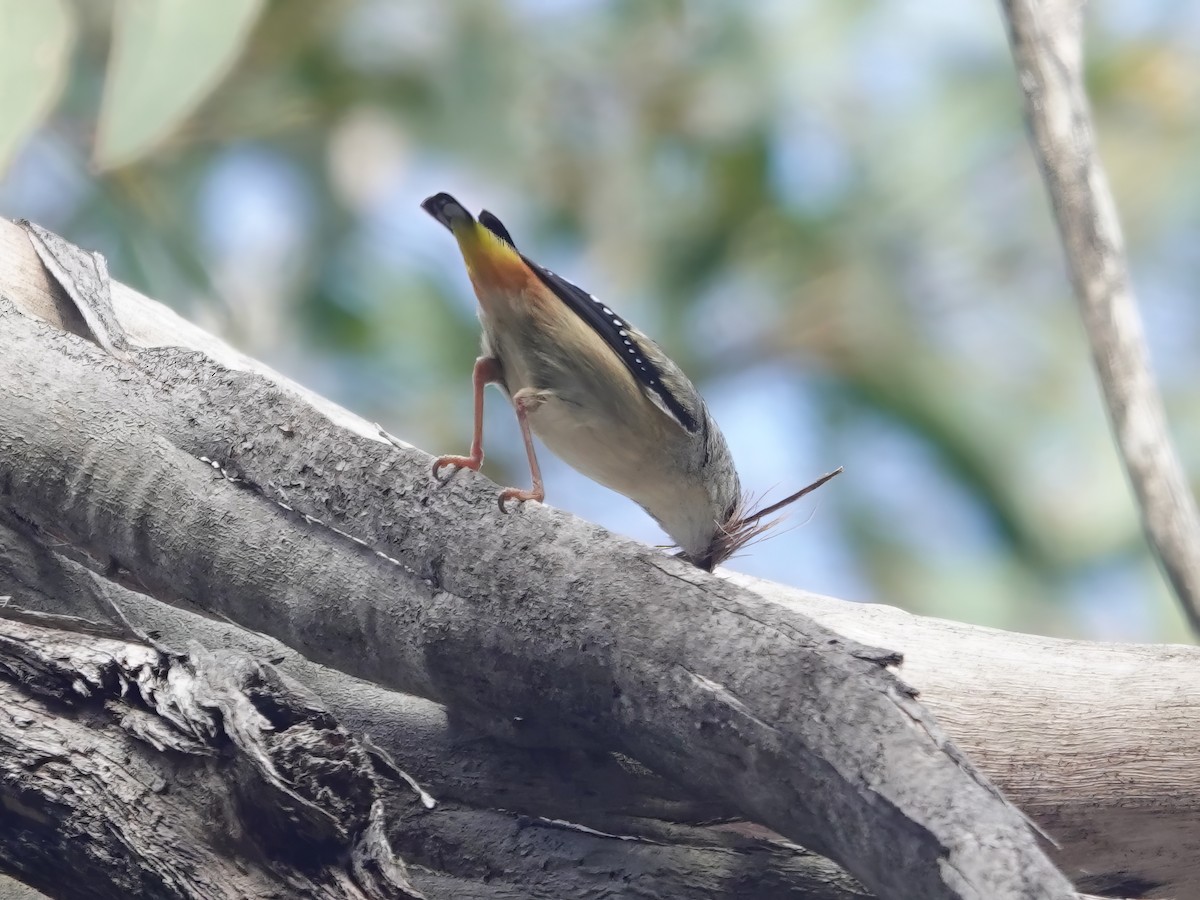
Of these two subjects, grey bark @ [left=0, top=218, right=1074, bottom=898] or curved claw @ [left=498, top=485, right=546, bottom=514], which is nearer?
grey bark @ [left=0, top=218, right=1074, bottom=898]

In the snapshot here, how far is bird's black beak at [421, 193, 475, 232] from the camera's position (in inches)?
139

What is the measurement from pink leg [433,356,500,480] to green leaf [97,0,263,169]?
129 centimetres

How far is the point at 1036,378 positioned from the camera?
12539 millimetres

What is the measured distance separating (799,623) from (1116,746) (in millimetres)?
1320

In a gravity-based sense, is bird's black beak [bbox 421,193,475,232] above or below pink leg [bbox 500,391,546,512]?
above

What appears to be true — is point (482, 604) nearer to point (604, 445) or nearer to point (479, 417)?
point (479, 417)

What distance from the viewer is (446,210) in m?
3.58

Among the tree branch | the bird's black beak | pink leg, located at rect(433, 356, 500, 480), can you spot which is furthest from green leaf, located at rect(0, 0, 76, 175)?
the tree branch

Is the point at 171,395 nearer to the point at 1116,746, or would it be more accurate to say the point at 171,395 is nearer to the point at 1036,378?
the point at 1116,746

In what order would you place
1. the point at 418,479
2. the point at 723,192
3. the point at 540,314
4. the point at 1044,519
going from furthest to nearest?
the point at 1044,519 < the point at 723,192 < the point at 540,314 < the point at 418,479

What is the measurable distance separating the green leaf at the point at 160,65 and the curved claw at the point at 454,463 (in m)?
1.53

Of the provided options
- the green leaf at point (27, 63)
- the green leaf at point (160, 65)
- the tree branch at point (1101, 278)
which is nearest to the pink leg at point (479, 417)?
the green leaf at point (160, 65)

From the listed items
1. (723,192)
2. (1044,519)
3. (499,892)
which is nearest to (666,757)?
(499,892)

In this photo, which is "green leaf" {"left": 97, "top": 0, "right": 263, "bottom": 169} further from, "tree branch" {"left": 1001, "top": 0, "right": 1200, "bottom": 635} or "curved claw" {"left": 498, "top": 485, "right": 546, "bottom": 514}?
"tree branch" {"left": 1001, "top": 0, "right": 1200, "bottom": 635}
